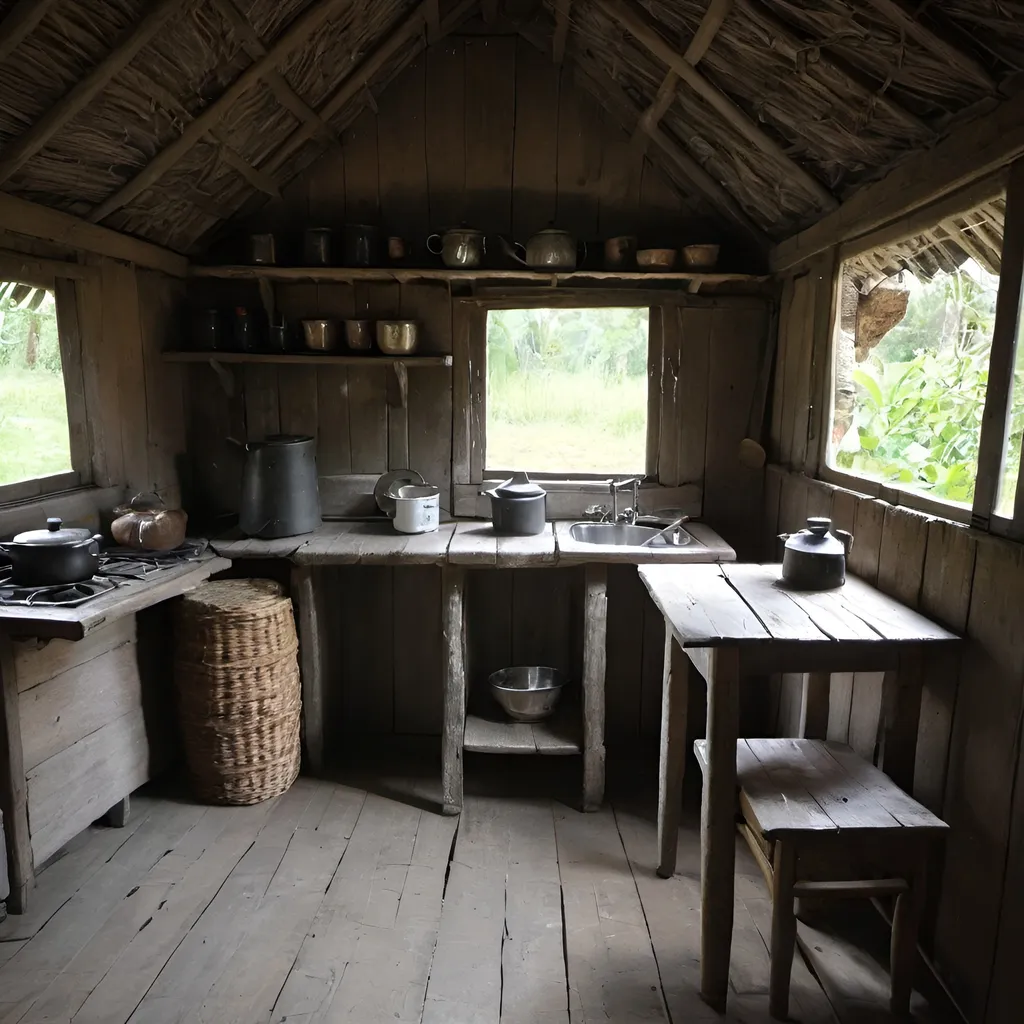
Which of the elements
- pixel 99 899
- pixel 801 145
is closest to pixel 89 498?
pixel 99 899

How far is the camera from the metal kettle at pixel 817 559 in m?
2.20

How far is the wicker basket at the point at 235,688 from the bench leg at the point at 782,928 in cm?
184

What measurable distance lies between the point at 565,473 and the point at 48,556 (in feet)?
6.57

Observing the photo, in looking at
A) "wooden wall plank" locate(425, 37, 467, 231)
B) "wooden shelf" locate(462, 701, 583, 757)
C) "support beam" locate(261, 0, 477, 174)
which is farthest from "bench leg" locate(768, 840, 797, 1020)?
"support beam" locate(261, 0, 477, 174)

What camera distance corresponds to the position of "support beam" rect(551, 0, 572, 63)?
2.71m

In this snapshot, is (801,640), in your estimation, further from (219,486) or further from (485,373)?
(219,486)

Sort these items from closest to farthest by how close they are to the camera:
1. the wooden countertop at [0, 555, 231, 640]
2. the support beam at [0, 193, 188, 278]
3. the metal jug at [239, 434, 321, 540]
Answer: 1. the wooden countertop at [0, 555, 231, 640]
2. the support beam at [0, 193, 188, 278]
3. the metal jug at [239, 434, 321, 540]

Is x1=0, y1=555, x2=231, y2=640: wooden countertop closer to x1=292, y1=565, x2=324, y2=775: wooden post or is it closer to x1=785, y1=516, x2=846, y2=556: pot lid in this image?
x1=292, y1=565, x2=324, y2=775: wooden post

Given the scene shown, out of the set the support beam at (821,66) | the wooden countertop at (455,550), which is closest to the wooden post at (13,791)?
the wooden countertop at (455,550)

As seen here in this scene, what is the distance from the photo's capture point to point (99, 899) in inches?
91.3

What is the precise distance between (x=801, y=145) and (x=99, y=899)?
10.4ft

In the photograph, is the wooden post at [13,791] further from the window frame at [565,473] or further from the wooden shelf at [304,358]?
the window frame at [565,473]

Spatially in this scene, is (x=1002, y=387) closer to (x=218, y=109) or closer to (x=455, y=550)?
(x=455, y=550)

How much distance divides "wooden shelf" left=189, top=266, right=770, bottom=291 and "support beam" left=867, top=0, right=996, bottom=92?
1370 mm
